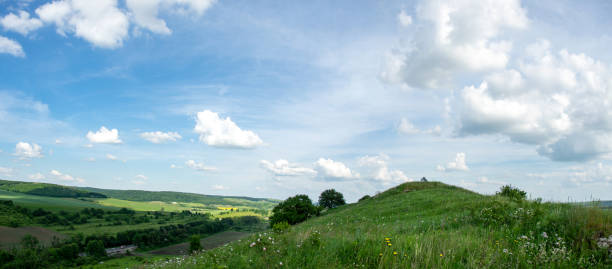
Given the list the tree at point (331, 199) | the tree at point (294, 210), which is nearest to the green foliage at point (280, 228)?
the tree at point (294, 210)

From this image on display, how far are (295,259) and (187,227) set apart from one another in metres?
211

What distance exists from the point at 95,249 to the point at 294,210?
4965 inches

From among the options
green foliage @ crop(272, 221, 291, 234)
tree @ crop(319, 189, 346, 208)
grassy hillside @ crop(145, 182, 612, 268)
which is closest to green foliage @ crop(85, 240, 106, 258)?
tree @ crop(319, 189, 346, 208)

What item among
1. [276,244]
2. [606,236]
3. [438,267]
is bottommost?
[276,244]

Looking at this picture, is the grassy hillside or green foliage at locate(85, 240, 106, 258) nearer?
the grassy hillside

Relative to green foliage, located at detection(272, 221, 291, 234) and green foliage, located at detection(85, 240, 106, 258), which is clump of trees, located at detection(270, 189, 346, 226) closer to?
green foliage, located at detection(272, 221, 291, 234)

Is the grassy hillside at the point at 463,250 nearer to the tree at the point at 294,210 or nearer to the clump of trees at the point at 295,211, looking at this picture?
the clump of trees at the point at 295,211

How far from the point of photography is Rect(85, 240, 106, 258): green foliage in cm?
13388

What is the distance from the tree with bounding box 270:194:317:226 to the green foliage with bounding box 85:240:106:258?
118 m

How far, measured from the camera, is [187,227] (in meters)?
192

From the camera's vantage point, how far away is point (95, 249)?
135375 millimetres

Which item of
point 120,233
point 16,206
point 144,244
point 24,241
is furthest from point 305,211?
point 16,206

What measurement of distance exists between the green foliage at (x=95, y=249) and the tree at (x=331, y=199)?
116 m

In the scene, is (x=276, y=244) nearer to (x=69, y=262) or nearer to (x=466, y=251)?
(x=466, y=251)
